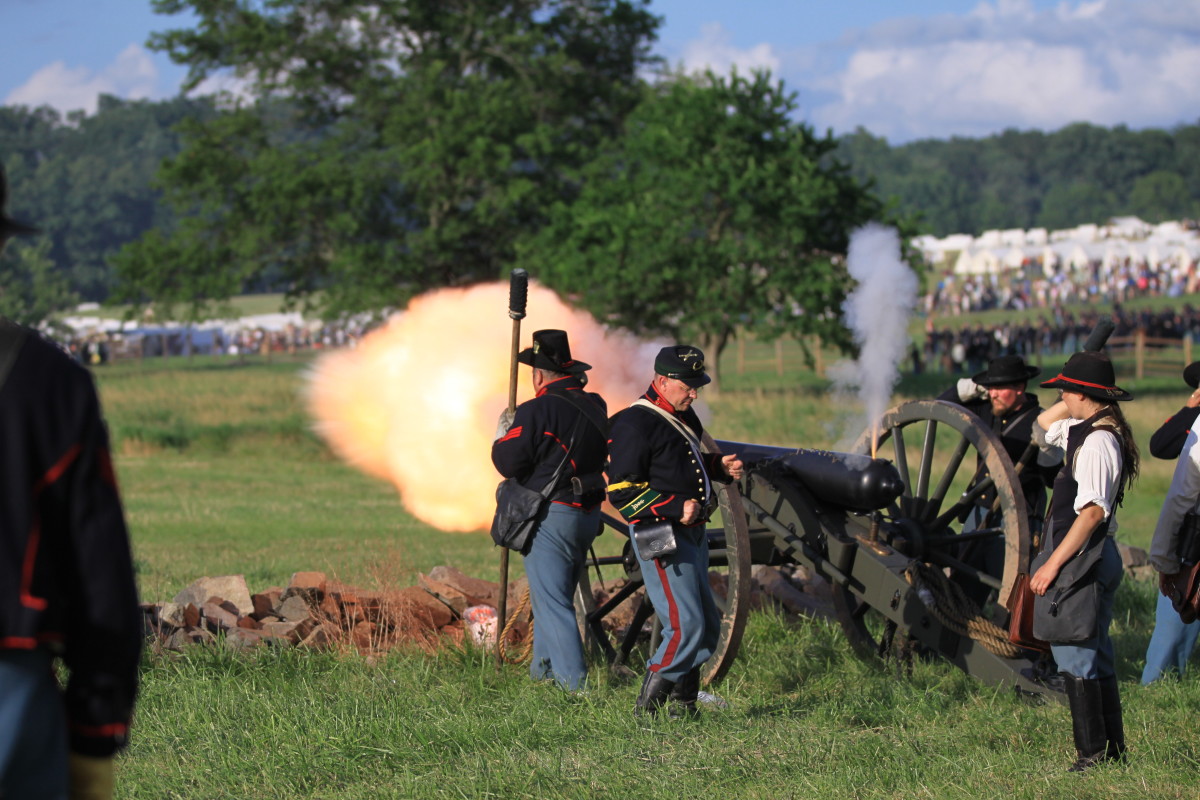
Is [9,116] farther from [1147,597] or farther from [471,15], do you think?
[1147,597]

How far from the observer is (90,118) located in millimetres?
131750

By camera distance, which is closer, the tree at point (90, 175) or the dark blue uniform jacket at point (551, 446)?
the dark blue uniform jacket at point (551, 446)

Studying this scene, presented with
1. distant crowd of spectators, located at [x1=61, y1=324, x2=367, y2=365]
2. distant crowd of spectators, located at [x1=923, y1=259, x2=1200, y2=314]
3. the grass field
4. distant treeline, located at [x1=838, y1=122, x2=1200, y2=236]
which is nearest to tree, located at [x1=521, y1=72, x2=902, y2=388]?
the grass field

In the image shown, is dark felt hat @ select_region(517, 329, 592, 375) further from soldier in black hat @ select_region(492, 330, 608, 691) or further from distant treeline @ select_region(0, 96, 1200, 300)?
distant treeline @ select_region(0, 96, 1200, 300)

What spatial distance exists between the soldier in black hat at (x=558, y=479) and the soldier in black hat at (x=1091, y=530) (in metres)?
2.05

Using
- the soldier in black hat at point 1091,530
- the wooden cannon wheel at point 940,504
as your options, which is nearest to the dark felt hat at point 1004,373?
the wooden cannon wheel at point 940,504

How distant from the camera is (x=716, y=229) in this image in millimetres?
28000

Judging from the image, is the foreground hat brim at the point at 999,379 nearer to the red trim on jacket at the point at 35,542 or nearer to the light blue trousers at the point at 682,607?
the light blue trousers at the point at 682,607

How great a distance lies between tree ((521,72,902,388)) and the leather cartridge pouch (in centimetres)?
2117

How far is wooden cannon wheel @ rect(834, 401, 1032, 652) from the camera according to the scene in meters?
6.00

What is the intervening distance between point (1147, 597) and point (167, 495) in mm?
11404

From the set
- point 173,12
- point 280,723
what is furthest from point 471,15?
point 280,723

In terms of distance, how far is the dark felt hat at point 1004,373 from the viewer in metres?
6.91

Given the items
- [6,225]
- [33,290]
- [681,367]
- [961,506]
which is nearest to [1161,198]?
[33,290]
